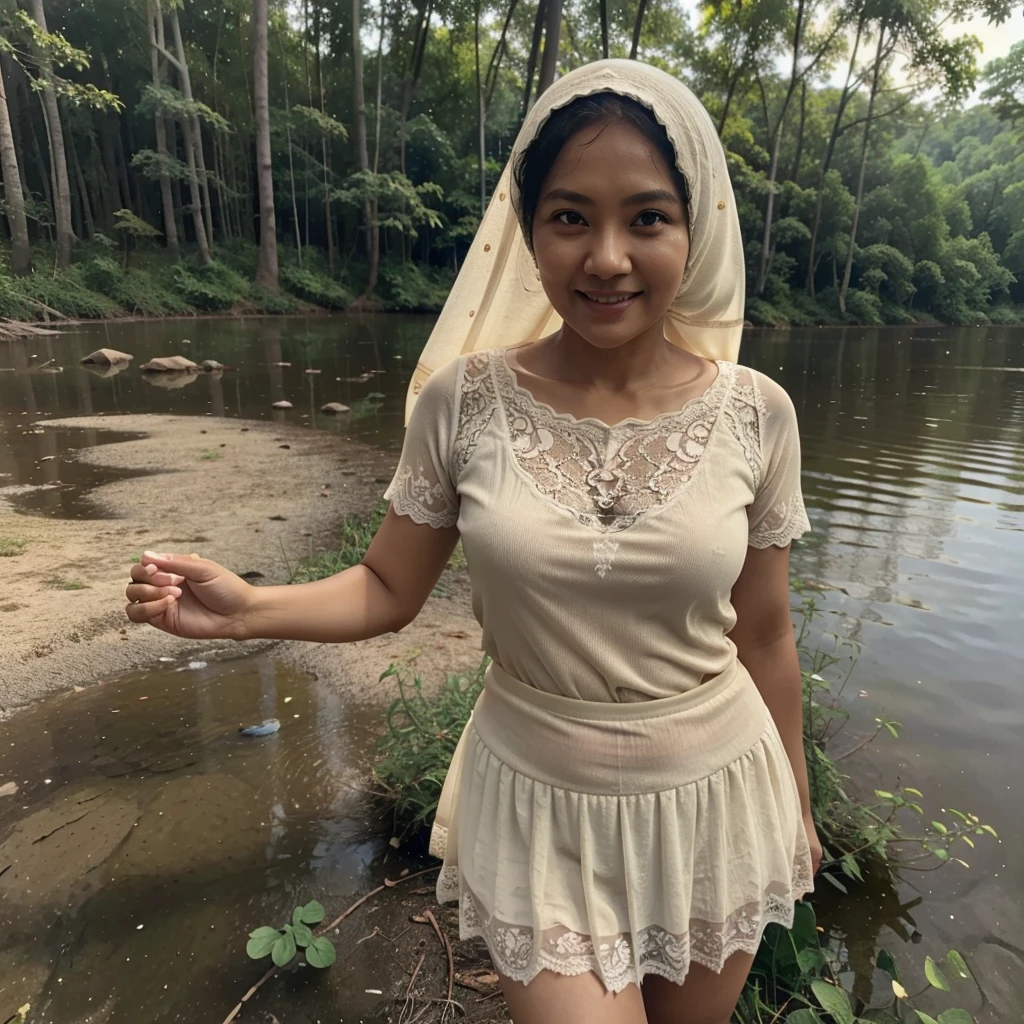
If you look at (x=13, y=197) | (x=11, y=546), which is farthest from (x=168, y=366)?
(x=13, y=197)

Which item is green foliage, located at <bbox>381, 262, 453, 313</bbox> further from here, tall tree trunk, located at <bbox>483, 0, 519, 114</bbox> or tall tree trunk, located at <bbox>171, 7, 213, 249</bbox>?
tall tree trunk, located at <bbox>483, 0, 519, 114</bbox>

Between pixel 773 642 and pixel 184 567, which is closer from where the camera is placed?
pixel 184 567

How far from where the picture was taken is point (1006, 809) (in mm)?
2688

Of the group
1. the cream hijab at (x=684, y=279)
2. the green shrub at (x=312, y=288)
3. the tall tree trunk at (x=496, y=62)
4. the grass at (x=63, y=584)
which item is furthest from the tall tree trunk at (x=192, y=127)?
the cream hijab at (x=684, y=279)

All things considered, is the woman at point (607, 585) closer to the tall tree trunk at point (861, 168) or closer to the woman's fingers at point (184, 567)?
the woman's fingers at point (184, 567)

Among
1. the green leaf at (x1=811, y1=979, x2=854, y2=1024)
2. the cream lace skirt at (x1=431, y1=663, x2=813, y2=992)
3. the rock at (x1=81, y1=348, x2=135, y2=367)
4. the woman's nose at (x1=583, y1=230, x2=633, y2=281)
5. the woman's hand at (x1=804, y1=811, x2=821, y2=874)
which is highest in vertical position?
the woman's nose at (x1=583, y1=230, x2=633, y2=281)

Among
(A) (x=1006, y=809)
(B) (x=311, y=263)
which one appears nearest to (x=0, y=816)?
(A) (x=1006, y=809)

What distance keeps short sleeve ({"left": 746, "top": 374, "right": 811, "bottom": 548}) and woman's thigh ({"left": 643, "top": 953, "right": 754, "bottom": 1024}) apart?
685 mm

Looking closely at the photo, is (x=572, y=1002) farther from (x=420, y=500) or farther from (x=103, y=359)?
(x=103, y=359)

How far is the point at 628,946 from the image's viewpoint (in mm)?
1107

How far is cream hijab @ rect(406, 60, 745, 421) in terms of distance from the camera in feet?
3.67

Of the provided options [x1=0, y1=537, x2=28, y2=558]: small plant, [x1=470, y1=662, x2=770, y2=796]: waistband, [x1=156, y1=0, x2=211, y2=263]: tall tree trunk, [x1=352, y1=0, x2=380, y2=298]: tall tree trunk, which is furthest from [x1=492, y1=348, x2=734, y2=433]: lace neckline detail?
[x1=352, y1=0, x2=380, y2=298]: tall tree trunk

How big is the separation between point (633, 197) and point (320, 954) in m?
1.79

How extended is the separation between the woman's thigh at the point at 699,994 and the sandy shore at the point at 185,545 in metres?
1.88
